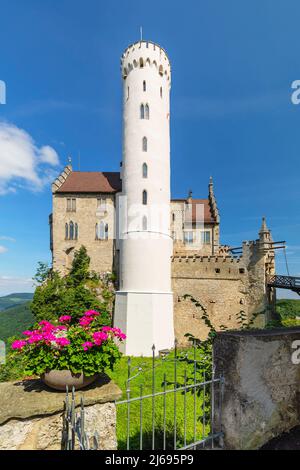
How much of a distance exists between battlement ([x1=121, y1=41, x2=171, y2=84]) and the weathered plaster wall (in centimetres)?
3075

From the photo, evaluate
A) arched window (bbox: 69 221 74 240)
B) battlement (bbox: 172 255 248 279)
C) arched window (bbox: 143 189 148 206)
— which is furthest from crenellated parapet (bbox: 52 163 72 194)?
battlement (bbox: 172 255 248 279)

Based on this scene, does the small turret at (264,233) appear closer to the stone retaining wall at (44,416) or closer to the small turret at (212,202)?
the small turret at (212,202)

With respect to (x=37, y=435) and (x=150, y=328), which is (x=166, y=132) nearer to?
(x=150, y=328)

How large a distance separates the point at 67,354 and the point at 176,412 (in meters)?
7.56

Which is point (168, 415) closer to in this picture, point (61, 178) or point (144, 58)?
point (61, 178)

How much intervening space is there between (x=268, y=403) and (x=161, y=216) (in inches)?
901

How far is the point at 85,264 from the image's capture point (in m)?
28.8

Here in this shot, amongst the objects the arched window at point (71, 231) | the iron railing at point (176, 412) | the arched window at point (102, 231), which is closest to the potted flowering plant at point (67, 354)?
the iron railing at point (176, 412)

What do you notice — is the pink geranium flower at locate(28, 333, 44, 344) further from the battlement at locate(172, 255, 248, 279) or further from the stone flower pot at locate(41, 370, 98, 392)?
the battlement at locate(172, 255, 248, 279)

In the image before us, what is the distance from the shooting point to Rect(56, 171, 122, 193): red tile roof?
101ft

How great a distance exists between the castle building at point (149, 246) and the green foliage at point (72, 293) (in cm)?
151

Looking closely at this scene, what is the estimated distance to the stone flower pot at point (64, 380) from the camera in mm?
3406
